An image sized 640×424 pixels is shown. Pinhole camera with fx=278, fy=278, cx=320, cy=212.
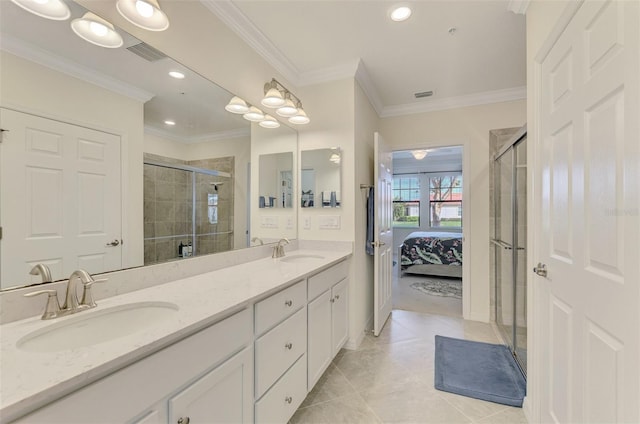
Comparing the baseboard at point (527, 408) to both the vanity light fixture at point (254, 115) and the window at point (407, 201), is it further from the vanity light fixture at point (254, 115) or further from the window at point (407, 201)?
the window at point (407, 201)

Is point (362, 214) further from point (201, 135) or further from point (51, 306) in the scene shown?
point (51, 306)

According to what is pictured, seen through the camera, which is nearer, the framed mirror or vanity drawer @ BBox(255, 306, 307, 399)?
vanity drawer @ BBox(255, 306, 307, 399)

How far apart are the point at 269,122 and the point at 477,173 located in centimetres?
239

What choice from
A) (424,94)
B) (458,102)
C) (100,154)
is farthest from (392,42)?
(100,154)

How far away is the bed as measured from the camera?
4918 mm

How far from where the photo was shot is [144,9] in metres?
1.27

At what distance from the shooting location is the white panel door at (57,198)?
3.14ft

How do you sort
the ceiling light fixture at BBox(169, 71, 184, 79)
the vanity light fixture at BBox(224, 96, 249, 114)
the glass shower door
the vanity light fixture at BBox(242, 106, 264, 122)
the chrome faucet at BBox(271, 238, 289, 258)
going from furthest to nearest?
1. the glass shower door
2. the chrome faucet at BBox(271, 238, 289, 258)
3. the vanity light fixture at BBox(242, 106, 264, 122)
4. the vanity light fixture at BBox(224, 96, 249, 114)
5. the ceiling light fixture at BBox(169, 71, 184, 79)

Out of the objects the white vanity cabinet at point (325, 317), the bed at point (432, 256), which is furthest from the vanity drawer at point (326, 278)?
the bed at point (432, 256)

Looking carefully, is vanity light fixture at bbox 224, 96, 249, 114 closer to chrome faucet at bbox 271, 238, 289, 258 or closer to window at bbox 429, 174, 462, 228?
chrome faucet at bbox 271, 238, 289, 258
